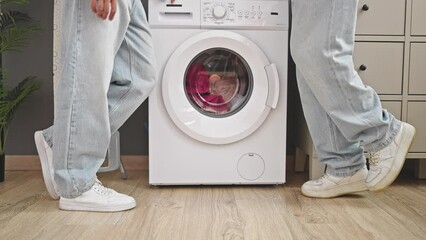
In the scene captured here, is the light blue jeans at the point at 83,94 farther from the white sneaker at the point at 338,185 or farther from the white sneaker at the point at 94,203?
the white sneaker at the point at 338,185

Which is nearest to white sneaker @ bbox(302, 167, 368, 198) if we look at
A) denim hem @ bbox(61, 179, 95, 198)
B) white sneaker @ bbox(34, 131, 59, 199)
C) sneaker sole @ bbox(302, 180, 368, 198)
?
sneaker sole @ bbox(302, 180, 368, 198)

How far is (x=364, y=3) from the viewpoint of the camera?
190 cm

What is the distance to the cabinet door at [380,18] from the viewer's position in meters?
1.90

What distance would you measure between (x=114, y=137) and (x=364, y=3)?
1165mm

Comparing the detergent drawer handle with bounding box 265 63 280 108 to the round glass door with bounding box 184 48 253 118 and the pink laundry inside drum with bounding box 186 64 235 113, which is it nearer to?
the round glass door with bounding box 184 48 253 118

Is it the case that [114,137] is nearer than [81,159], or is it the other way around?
[81,159]

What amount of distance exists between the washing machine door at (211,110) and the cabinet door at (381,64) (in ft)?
1.15

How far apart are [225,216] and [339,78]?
0.58 meters

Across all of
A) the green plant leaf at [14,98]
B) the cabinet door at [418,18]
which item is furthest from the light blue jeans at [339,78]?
the green plant leaf at [14,98]

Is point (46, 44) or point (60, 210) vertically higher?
point (46, 44)

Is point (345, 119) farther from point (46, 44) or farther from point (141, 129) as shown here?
point (46, 44)

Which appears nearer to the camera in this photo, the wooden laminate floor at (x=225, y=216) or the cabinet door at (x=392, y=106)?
the wooden laminate floor at (x=225, y=216)

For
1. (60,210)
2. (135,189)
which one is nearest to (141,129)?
(135,189)

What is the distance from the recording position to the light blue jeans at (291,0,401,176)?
5.11 feet
